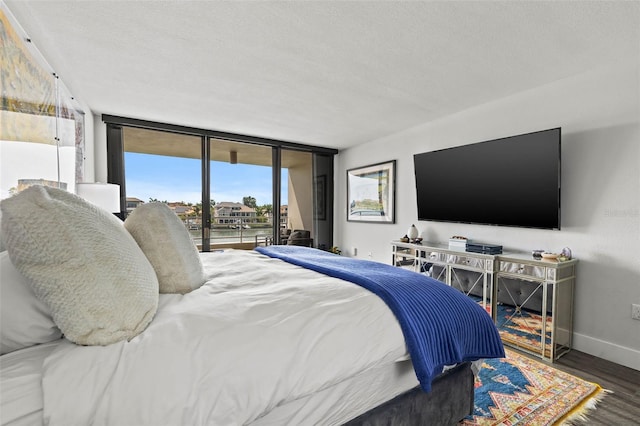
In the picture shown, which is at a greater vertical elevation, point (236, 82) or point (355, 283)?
point (236, 82)

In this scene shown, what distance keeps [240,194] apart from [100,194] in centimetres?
216

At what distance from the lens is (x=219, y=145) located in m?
4.66

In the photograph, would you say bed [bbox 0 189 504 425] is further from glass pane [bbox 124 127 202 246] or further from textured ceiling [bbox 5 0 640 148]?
glass pane [bbox 124 127 202 246]

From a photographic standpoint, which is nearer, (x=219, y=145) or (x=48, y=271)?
(x=48, y=271)

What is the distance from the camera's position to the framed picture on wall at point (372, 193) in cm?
462

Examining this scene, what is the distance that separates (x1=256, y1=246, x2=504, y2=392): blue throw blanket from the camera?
1.31 metres

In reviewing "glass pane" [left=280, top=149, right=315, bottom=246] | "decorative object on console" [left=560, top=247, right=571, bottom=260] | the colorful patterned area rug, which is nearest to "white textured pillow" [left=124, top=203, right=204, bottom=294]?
the colorful patterned area rug

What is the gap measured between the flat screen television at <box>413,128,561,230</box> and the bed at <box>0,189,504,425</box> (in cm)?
189

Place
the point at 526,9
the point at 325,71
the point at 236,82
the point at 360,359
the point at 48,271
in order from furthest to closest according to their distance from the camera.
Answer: the point at 236,82, the point at 325,71, the point at 526,9, the point at 360,359, the point at 48,271

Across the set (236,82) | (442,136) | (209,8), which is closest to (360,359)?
(209,8)

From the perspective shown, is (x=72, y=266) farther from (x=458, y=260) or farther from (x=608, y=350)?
(x=608, y=350)

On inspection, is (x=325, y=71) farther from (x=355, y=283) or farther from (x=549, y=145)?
(x=549, y=145)

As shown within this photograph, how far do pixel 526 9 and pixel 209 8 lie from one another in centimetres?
186

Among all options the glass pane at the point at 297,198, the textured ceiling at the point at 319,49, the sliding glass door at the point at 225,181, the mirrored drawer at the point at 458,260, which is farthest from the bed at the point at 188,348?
the glass pane at the point at 297,198
